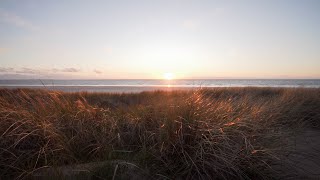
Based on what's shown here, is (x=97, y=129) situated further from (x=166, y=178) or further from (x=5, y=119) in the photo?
(x=166, y=178)

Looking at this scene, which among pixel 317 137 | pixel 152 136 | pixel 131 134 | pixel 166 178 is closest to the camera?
pixel 166 178

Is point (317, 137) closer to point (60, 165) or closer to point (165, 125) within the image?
point (165, 125)

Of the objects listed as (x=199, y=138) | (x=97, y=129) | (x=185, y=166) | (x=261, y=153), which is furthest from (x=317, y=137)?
(x=97, y=129)

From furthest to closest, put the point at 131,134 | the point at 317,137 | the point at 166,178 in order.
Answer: the point at 317,137, the point at 131,134, the point at 166,178

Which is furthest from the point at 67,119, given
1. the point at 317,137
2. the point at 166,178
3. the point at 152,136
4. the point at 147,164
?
the point at 317,137

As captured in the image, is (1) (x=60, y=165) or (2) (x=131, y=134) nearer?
(1) (x=60, y=165)

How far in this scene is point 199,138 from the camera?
347cm

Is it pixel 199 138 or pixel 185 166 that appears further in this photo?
pixel 199 138

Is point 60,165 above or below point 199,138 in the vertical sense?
below

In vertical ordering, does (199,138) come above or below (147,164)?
above

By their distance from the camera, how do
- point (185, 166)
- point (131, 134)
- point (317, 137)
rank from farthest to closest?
point (317, 137) < point (131, 134) < point (185, 166)

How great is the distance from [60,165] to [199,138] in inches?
67.4

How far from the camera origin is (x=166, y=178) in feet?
9.78

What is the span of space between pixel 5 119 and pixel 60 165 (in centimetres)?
131
